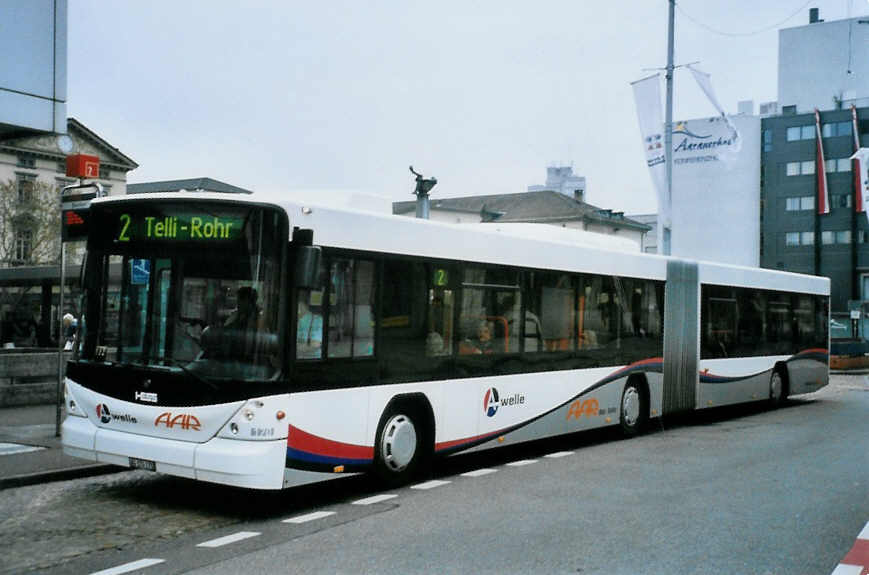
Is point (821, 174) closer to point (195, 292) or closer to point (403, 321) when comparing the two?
point (403, 321)

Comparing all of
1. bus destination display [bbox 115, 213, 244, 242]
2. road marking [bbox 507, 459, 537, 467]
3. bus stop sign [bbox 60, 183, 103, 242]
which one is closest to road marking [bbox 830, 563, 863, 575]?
bus destination display [bbox 115, 213, 244, 242]

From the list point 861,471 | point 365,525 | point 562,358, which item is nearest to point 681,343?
point 562,358

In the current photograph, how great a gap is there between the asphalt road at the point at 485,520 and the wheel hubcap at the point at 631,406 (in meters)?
2.22

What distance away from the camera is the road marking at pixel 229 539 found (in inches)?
287

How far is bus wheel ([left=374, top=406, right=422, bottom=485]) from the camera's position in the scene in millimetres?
9594

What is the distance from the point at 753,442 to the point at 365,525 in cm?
823

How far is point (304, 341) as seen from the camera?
855 cm

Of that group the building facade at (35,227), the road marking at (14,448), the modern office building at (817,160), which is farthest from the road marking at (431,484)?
the modern office building at (817,160)

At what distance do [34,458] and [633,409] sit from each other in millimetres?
8540

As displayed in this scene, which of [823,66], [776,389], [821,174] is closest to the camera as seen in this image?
[776,389]

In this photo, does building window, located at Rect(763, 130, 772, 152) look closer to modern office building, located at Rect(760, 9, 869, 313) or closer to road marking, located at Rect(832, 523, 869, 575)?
modern office building, located at Rect(760, 9, 869, 313)

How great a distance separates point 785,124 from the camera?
271 ft

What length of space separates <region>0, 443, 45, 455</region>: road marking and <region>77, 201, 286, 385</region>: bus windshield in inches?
124

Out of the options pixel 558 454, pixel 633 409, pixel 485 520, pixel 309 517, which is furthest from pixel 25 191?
pixel 485 520
